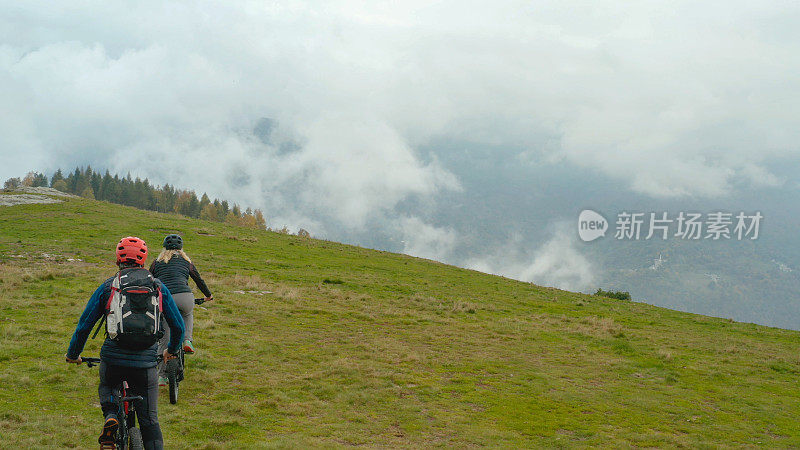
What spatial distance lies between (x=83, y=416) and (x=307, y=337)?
9.45 meters

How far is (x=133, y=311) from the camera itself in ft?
21.7

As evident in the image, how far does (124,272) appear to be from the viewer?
6.81m

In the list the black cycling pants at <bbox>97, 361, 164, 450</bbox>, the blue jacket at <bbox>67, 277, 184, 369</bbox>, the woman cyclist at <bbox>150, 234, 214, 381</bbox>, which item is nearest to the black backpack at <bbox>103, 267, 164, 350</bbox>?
the blue jacket at <bbox>67, 277, 184, 369</bbox>

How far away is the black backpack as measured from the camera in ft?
21.5

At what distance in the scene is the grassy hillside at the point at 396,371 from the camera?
11016 millimetres

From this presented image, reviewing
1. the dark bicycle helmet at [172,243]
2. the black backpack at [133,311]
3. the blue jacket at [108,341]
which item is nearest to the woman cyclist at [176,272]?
the dark bicycle helmet at [172,243]

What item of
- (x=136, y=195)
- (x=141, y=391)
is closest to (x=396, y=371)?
(x=141, y=391)

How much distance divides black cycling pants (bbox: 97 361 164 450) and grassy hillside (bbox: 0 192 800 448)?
2666 mm

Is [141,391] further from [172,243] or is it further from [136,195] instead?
[136,195]

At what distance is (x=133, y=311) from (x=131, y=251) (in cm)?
94

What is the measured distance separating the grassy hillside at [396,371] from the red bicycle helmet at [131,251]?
4.27 m

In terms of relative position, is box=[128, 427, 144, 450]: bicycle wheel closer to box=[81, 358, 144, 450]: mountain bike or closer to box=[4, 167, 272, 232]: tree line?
box=[81, 358, 144, 450]: mountain bike

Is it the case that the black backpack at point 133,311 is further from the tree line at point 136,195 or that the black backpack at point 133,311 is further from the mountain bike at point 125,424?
the tree line at point 136,195

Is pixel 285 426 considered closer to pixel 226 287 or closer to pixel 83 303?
pixel 83 303
